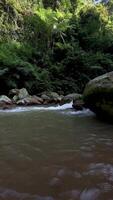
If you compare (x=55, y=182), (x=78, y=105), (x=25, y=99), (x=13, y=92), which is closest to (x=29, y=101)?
(x=25, y=99)

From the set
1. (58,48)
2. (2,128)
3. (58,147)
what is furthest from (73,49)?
(58,147)

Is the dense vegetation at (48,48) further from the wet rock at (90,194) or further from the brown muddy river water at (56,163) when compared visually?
the wet rock at (90,194)

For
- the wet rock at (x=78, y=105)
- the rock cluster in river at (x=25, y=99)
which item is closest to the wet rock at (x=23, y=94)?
the rock cluster in river at (x=25, y=99)

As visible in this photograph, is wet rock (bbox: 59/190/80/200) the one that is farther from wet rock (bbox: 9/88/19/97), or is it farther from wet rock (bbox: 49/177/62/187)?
wet rock (bbox: 9/88/19/97)

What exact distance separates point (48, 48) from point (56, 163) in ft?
63.7

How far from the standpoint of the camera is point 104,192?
10.7 feet

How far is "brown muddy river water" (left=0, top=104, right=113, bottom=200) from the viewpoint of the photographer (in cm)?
332

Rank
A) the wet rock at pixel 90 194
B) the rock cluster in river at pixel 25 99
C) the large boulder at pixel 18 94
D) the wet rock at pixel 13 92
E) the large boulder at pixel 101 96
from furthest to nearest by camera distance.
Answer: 1. the wet rock at pixel 13 92
2. the large boulder at pixel 18 94
3. the rock cluster in river at pixel 25 99
4. the large boulder at pixel 101 96
5. the wet rock at pixel 90 194

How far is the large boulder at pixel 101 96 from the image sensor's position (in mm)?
8320

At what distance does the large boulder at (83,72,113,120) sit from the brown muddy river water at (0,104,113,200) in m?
1.32

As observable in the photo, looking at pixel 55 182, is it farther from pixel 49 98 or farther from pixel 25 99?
pixel 49 98

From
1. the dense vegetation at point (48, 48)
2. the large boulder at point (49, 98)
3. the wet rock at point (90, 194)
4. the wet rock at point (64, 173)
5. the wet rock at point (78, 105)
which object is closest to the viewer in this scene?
the wet rock at point (90, 194)

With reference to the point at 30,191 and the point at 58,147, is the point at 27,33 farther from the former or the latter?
the point at 30,191

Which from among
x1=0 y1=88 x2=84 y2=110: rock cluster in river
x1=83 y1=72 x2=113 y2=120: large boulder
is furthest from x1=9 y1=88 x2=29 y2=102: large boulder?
x1=83 y1=72 x2=113 y2=120: large boulder
